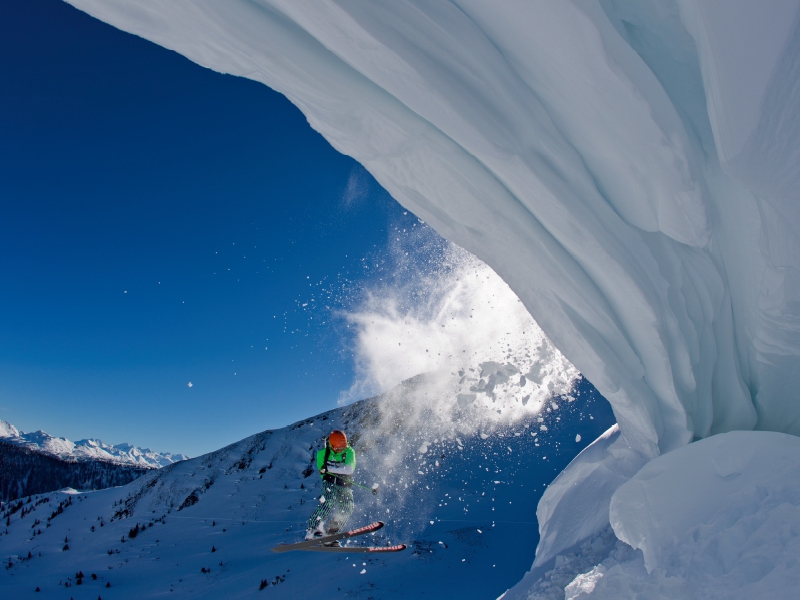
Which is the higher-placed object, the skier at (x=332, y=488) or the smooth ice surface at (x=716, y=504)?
the skier at (x=332, y=488)

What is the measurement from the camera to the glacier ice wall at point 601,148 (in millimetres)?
2271

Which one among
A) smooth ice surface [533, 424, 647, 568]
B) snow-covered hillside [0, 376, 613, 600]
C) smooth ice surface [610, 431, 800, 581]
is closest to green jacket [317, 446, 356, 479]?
smooth ice surface [533, 424, 647, 568]

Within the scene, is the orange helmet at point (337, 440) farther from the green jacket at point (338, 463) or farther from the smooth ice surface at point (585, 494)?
the smooth ice surface at point (585, 494)

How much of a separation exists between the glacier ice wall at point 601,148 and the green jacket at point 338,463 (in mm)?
4425

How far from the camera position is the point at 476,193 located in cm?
315

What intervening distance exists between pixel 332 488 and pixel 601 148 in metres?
6.40

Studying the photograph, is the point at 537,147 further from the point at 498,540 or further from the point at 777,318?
the point at 498,540

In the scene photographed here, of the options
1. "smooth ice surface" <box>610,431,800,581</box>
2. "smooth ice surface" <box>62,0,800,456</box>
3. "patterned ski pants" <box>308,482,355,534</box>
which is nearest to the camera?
"smooth ice surface" <box>610,431,800,581</box>

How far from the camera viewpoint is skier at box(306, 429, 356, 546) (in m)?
6.67

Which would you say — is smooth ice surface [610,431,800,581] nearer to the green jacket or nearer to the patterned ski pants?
the green jacket

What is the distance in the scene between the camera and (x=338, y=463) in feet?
22.0

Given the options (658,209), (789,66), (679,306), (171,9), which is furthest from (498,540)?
(171,9)

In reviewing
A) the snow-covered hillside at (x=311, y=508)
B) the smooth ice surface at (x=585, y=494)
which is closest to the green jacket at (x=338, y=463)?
the smooth ice surface at (x=585, y=494)

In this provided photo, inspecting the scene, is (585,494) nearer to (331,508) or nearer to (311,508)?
(331,508)
